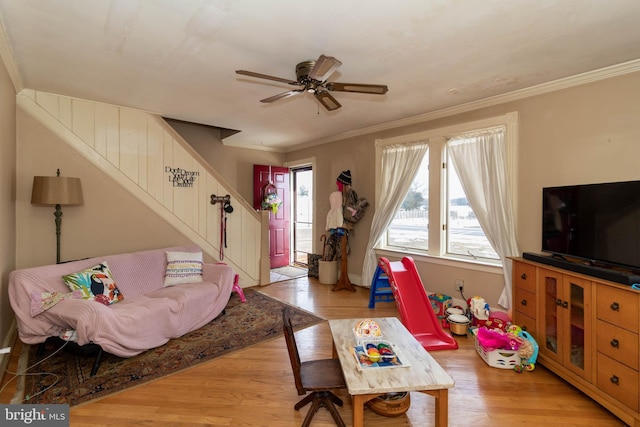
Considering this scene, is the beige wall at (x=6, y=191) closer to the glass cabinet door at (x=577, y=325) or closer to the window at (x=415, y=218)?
the window at (x=415, y=218)

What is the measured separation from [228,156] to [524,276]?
16.4 ft

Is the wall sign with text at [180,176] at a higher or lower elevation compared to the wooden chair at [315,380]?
higher

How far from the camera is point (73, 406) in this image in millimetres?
1983

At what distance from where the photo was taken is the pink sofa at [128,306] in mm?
2326

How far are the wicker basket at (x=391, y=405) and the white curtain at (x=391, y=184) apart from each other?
276 cm

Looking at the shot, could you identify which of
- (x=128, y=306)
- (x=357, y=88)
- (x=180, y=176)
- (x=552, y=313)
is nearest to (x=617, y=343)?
(x=552, y=313)

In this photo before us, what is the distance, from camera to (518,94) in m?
3.15

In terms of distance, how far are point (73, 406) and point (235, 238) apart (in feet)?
9.50

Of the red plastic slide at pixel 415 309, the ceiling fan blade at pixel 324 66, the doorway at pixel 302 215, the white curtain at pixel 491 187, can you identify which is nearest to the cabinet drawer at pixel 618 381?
the red plastic slide at pixel 415 309

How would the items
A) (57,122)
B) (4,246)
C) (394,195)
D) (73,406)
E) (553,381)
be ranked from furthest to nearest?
(394,195)
(57,122)
(4,246)
(553,381)
(73,406)

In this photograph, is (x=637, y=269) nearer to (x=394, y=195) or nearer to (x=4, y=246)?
(x=394, y=195)

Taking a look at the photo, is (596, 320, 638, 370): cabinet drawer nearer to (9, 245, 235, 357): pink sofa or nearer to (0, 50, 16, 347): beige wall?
(9, 245, 235, 357): pink sofa

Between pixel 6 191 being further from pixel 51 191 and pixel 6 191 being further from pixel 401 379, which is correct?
pixel 401 379

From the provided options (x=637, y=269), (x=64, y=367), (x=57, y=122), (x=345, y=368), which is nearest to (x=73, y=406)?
(x=64, y=367)
